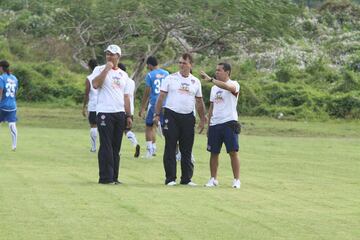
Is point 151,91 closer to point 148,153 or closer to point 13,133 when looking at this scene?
point 148,153

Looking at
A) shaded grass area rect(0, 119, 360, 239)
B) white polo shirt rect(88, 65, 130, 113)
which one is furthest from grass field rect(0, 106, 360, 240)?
white polo shirt rect(88, 65, 130, 113)

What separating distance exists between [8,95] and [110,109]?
7437 millimetres

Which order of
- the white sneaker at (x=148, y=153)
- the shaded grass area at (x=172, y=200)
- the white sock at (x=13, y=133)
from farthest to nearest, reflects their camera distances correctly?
1. the white sock at (x=13, y=133)
2. the white sneaker at (x=148, y=153)
3. the shaded grass area at (x=172, y=200)

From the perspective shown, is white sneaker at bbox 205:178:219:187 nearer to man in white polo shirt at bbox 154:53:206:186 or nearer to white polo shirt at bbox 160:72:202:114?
man in white polo shirt at bbox 154:53:206:186

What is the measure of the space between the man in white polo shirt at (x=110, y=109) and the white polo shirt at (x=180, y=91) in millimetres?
711

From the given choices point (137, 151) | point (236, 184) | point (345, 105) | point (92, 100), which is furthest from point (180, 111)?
point (345, 105)

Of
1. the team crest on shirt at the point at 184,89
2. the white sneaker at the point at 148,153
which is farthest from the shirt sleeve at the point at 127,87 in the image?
the white sneaker at the point at 148,153

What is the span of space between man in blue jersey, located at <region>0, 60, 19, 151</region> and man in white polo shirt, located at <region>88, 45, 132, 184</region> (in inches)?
273

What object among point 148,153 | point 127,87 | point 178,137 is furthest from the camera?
point 148,153

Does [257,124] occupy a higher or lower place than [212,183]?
lower

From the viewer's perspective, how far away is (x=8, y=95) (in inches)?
870

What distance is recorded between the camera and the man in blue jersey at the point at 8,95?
21.8 metres

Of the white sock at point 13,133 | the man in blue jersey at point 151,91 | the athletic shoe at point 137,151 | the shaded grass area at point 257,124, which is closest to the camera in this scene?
the athletic shoe at point 137,151

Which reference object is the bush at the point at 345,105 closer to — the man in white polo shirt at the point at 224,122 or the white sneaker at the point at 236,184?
the man in white polo shirt at the point at 224,122
